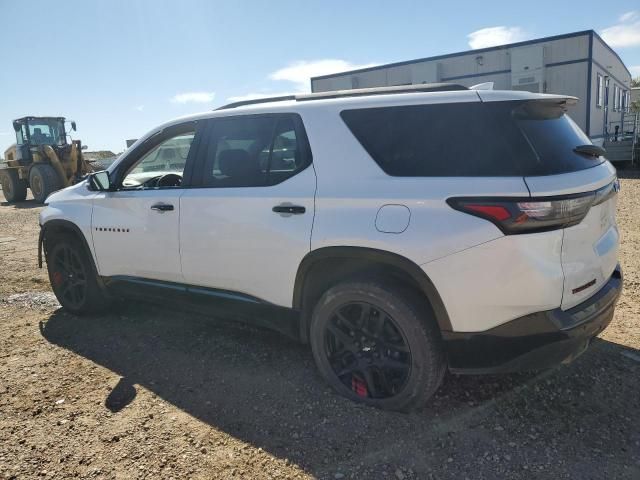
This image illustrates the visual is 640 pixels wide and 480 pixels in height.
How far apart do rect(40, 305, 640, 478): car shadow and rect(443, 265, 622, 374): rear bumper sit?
43cm

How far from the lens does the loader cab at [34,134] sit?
17.0 meters

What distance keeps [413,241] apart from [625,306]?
2.83m

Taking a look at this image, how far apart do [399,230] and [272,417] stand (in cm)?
135

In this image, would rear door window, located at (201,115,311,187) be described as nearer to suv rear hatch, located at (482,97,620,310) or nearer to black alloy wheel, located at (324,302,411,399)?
black alloy wheel, located at (324,302,411,399)

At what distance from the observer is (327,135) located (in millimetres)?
2867

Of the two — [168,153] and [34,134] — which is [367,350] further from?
[34,134]

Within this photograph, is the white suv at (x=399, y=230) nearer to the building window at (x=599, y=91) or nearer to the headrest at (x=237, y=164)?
the headrest at (x=237, y=164)

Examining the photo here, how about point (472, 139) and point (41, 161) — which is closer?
point (472, 139)

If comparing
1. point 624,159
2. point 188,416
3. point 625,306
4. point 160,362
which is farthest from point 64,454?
point 624,159

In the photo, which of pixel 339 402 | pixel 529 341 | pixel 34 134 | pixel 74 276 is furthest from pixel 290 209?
pixel 34 134

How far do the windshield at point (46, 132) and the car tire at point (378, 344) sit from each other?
709 inches

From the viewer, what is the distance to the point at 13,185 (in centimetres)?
1759

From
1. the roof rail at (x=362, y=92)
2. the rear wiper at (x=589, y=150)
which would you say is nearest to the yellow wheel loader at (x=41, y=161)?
the roof rail at (x=362, y=92)

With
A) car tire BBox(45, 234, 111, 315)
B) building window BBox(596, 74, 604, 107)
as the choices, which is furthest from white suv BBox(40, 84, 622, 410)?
building window BBox(596, 74, 604, 107)
